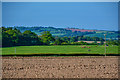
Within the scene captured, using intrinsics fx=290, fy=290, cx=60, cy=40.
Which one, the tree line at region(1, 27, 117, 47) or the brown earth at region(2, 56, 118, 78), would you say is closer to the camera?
the brown earth at region(2, 56, 118, 78)

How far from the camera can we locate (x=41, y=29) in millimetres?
51875

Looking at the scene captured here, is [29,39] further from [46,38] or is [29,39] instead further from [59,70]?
[59,70]

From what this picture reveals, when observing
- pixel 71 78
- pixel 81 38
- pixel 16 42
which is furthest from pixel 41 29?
pixel 71 78

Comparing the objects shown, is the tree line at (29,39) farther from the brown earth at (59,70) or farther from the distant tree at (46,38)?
the brown earth at (59,70)

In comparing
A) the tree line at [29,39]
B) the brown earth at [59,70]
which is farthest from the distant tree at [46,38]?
the brown earth at [59,70]

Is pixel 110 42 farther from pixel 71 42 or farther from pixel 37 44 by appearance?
pixel 37 44

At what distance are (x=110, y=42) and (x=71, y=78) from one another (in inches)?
1253

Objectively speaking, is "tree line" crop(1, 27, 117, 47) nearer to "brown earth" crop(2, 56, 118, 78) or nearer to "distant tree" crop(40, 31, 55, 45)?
"distant tree" crop(40, 31, 55, 45)

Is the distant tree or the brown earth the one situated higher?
the distant tree

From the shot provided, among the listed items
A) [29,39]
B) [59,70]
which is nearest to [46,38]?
[29,39]

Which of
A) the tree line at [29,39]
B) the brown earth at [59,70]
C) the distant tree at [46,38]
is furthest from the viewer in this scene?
the distant tree at [46,38]

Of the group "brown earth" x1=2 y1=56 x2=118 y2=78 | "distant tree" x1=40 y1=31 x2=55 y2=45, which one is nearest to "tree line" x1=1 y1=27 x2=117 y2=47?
"distant tree" x1=40 y1=31 x2=55 y2=45

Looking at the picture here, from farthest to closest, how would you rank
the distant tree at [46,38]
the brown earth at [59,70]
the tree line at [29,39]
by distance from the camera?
the distant tree at [46,38] → the tree line at [29,39] → the brown earth at [59,70]

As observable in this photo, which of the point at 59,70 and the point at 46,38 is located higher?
the point at 46,38
